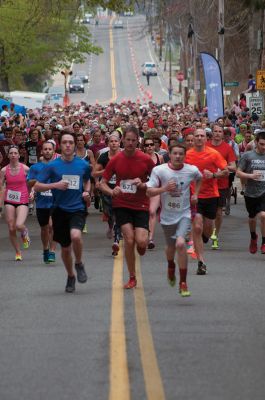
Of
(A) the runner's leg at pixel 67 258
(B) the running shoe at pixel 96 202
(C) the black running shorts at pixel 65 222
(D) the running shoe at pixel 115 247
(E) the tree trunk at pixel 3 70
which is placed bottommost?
(E) the tree trunk at pixel 3 70

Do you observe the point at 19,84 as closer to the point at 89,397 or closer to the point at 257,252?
the point at 257,252

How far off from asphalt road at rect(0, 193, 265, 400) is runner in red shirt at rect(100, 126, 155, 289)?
0.56m

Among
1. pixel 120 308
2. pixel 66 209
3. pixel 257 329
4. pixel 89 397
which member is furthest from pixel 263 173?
pixel 89 397

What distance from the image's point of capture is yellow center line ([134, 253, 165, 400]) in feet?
25.4

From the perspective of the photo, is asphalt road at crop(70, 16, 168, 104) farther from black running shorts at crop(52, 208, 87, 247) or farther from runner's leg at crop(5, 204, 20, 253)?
black running shorts at crop(52, 208, 87, 247)

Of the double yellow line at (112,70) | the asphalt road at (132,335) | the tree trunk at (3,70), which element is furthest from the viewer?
the double yellow line at (112,70)

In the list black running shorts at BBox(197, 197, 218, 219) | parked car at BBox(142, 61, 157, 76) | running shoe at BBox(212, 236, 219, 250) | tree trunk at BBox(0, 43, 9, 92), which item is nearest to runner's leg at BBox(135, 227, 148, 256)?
black running shorts at BBox(197, 197, 218, 219)

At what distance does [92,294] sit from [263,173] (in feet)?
14.5

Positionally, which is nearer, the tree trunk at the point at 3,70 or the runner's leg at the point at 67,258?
the runner's leg at the point at 67,258

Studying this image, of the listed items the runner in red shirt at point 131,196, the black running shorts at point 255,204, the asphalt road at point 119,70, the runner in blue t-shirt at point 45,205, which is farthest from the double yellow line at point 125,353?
the asphalt road at point 119,70

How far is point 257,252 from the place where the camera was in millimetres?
18203

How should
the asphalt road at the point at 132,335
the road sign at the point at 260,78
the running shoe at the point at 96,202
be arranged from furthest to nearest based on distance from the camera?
the road sign at the point at 260,78
the running shoe at the point at 96,202
the asphalt road at the point at 132,335

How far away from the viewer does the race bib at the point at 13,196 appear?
17203 millimetres

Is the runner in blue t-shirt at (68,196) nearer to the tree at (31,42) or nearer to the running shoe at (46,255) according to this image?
the running shoe at (46,255)
